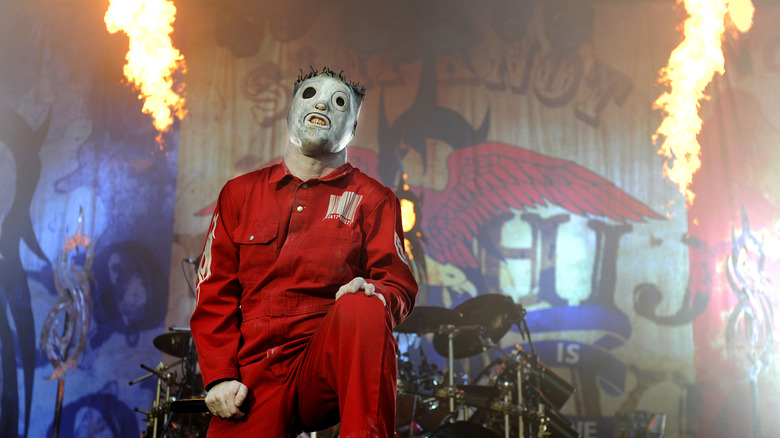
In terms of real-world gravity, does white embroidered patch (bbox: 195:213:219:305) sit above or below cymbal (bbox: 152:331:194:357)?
above

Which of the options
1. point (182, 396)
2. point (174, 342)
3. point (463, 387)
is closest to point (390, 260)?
point (463, 387)

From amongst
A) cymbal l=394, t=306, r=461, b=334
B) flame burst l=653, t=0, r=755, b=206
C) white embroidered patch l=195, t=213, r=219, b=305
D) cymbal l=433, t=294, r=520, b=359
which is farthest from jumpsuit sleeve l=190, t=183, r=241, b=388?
flame burst l=653, t=0, r=755, b=206

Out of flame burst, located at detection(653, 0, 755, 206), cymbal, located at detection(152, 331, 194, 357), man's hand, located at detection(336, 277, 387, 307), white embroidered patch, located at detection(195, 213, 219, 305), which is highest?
flame burst, located at detection(653, 0, 755, 206)

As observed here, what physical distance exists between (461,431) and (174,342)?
2.02 m

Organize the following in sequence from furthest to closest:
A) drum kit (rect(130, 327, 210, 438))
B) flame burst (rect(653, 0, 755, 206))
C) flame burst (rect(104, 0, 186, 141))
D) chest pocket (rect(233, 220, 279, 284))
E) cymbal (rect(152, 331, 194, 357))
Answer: flame burst (rect(104, 0, 186, 141))
flame burst (rect(653, 0, 755, 206))
cymbal (rect(152, 331, 194, 357))
drum kit (rect(130, 327, 210, 438))
chest pocket (rect(233, 220, 279, 284))

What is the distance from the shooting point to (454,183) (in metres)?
5.12

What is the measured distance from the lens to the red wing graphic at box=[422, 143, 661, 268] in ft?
16.5

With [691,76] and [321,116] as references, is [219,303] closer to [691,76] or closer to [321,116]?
[321,116]

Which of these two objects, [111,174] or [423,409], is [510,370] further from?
[111,174]

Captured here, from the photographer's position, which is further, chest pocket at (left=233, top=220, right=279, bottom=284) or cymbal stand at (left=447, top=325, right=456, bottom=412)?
cymbal stand at (left=447, top=325, right=456, bottom=412)

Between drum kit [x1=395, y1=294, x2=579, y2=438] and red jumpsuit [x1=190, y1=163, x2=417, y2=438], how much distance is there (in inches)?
77.9

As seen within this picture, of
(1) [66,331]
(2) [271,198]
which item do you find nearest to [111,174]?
(1) [66,331]

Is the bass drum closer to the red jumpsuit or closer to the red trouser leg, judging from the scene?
the red jumpsuit

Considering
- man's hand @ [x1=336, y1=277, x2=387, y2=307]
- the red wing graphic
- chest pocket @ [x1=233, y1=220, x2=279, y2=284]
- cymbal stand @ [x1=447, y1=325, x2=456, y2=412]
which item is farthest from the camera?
the red wing graphic
